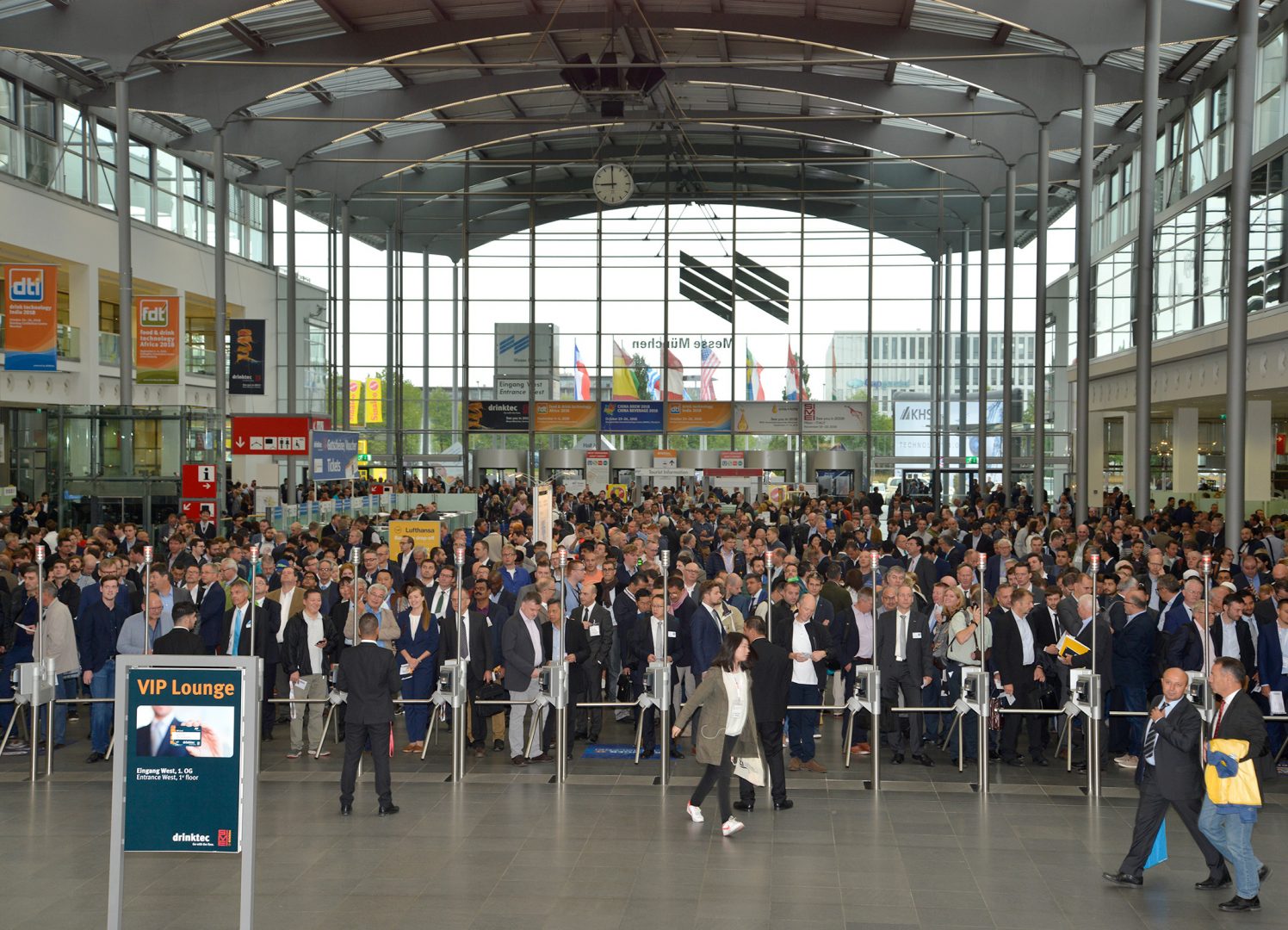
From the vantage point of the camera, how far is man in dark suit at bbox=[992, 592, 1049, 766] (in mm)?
11562

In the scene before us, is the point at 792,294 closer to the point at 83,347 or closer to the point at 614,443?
the point at 614,443

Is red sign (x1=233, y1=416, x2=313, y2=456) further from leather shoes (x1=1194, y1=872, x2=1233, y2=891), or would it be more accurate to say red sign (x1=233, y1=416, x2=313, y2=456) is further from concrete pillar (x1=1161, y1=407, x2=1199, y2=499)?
leather shoes (x1=1194, y1=872, x2=1233, y2=891)

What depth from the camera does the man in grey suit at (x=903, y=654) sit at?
1177 centimetres

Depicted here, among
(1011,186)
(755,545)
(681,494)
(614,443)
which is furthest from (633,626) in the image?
(614,443)

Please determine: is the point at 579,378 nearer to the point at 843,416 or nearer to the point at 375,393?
the point at 375,393

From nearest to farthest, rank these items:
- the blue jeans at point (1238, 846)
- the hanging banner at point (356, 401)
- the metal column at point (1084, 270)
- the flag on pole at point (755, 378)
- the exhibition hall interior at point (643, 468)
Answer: the blue jeans at point (1238, 846) → the exhibition hall interior at point (643, 468) → the metal column at point (1084, 270) → the flag on pole at point (755, 378) → the hanging banner at point (356, 401)

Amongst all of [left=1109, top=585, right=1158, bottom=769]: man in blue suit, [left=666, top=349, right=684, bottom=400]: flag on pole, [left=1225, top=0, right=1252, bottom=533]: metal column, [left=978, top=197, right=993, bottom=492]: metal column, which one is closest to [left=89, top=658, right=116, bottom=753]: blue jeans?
[left=1109, top=585, right=1158, bottom=769]: man in blue suit

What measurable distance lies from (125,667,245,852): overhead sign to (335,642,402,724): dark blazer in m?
2.96

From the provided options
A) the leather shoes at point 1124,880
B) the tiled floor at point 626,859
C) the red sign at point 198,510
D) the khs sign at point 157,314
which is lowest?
the tiled floor at point 626,859

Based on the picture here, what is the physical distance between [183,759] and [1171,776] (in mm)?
5824

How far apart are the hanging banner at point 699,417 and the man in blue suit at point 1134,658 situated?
3108cm

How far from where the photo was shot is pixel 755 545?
17250 millimetres

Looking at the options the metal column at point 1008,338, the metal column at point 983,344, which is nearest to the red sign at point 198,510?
the metal column at point 1008,338

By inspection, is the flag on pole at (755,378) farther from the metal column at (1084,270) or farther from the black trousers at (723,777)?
the black trousers at (723,777)
